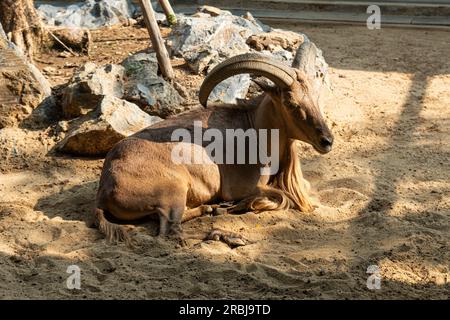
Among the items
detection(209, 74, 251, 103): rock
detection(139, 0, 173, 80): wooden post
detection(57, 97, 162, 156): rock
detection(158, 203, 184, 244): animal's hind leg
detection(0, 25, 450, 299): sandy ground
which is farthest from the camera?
detection(139, 0, 173, 80): wooden post

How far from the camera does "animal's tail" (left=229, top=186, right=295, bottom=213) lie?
685 centimetres

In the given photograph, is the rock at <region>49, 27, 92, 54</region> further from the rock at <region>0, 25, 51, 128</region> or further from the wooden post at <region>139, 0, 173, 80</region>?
the rock at <region>0, 25, 51, 128</region>

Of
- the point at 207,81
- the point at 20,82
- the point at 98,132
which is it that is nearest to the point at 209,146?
the point at 207,81

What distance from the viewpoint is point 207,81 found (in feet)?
22.0

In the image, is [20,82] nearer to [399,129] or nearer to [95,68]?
[95,68]

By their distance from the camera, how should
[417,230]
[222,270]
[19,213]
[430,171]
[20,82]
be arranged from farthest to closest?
[20,82] < [430,171] < [19,213] < [417,230] < [222,270]

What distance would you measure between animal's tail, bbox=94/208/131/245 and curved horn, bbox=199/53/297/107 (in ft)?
Result: 4.27

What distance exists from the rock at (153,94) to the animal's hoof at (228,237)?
7.29 ft

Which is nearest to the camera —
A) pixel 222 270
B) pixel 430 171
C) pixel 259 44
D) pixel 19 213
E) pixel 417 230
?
pixel 222 270

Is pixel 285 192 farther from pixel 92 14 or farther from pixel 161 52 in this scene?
pixel 92 14

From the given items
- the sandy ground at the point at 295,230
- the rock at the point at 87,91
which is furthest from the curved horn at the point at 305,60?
the rock at the point at 87,91

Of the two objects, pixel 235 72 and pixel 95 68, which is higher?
pixel 95 68

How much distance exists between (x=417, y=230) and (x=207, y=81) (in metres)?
1.96

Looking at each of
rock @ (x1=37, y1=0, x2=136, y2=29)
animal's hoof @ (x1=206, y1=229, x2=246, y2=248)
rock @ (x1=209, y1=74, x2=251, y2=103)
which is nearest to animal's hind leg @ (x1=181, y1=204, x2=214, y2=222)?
animal's hoof @ (x1=206, y1=229, x2=246, y2=248)
